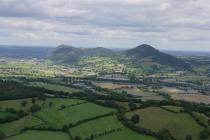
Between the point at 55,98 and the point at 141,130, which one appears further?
the point at 55,98

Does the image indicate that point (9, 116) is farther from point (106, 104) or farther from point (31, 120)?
point (106, 104)

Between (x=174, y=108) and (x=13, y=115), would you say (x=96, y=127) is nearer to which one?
(x=13, y=115)

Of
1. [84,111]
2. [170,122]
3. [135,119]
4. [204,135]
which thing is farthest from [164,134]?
[84,111]

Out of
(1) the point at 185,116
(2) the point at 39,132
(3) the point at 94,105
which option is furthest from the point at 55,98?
(1) the point at 185,116

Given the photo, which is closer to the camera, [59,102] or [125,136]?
[125,136]

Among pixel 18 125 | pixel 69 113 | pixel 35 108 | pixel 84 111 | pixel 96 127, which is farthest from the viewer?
pixel 35 108

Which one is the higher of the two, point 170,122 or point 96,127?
point 170,122
